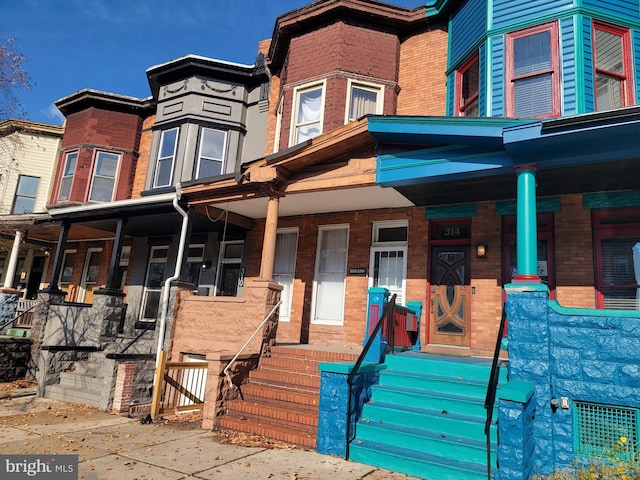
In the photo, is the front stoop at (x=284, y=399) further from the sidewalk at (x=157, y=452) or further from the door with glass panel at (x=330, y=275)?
the door with glass panel at (x=330, y=275)

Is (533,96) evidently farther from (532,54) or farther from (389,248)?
(389,248)

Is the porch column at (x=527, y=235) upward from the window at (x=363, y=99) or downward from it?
downward

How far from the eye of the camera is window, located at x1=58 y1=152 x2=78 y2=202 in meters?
16.0

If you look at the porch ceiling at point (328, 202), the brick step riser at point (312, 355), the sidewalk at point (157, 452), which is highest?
A: the porch ceiling at point (328, 202)

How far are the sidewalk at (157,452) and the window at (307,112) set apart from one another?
288 inches

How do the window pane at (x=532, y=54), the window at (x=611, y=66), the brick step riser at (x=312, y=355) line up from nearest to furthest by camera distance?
the brick step riser at (x=312, y=355)
the window at (x=611, y=66)
the window pane at (x=532, y=54)

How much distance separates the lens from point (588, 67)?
842cm

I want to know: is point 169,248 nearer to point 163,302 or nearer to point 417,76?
point 163,302

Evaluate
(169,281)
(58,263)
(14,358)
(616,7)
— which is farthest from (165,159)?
(616,7)

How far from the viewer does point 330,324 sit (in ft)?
35.6

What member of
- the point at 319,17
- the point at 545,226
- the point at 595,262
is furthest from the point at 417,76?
the point at 595,262

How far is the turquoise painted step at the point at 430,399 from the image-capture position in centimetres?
607

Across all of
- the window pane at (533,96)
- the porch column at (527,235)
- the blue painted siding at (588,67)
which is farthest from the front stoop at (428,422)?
the blue painted siding at (588,67)

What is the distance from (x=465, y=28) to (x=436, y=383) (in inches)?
320
